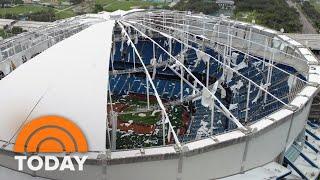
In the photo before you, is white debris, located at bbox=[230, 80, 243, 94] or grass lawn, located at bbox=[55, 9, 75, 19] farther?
grass lawn, located at bbox=[55, 9, 75, 19]

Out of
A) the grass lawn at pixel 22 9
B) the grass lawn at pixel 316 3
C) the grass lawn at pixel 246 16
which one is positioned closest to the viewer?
the grass lawn at pixel 246 16

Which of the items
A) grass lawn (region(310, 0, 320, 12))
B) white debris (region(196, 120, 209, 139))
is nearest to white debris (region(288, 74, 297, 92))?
white debris (region(196, 120, 209, 139))

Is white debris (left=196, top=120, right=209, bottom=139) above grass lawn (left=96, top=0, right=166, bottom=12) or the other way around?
the other way around

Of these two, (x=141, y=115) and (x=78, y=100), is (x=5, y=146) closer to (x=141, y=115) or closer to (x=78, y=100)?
(x=78, y=100)

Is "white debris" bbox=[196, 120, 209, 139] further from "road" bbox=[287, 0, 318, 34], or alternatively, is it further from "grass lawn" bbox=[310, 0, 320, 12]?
"grass lawn" bbox=[310, 0, 320, 12]

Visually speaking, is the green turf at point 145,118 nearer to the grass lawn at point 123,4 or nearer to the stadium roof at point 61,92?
the stadium roof at point 61,92

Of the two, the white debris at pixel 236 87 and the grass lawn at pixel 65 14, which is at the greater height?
the grass lawn at pixel 65 14

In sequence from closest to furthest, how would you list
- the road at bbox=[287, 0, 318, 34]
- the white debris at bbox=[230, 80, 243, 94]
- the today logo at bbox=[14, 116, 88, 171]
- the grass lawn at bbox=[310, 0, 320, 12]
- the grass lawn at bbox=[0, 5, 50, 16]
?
the today logo at bbox=[14, 116, 88, 171]
the white debris at bbox=[230, 80, 243, 94]
the road at bbox=[287, 0, 318, 34]
the grass lawn at bbox=[0, 5, 50, 16]
the grass lawn at bbox=[310, 0, 320, 12]

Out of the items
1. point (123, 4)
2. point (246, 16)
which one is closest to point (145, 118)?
point (246, 16)

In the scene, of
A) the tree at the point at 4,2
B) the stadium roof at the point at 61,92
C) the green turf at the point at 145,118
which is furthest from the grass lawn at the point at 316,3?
the stadium roof at the point at 61,92
